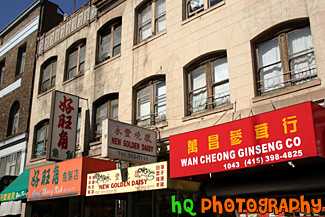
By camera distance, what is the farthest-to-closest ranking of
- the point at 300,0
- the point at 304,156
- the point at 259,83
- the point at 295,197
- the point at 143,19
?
1. the point at 143,19
2. the point at 259,83
3. the point at 300,0
4. the point at 295,197
5. the point at 304,156

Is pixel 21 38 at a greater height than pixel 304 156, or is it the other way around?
pixel 21 38

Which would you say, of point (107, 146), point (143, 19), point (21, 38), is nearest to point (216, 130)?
point (107, 146)

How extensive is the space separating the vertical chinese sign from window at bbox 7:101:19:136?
7.52 meters

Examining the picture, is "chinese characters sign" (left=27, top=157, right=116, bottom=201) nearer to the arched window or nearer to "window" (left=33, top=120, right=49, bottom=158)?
"window" (left=33, top=120, right=49, bottom=158)

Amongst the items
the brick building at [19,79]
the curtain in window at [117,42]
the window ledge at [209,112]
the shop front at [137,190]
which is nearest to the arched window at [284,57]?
the window ledge at [209,112]

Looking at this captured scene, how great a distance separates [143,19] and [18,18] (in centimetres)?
1207

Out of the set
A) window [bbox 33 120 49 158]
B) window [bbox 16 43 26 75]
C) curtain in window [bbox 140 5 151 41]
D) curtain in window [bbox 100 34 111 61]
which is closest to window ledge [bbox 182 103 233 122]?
curtain in window [bbox 140 5 151 41]

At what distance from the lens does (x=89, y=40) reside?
17.2 metres

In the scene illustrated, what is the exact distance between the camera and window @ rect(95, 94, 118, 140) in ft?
49.2

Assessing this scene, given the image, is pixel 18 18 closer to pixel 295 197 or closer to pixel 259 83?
pixel 259 83

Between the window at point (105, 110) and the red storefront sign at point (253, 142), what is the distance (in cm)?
551

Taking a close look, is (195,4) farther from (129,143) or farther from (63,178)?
(63,178)

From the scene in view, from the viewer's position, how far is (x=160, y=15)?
46.5 ft

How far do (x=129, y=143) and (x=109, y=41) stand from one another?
22.8 ft
